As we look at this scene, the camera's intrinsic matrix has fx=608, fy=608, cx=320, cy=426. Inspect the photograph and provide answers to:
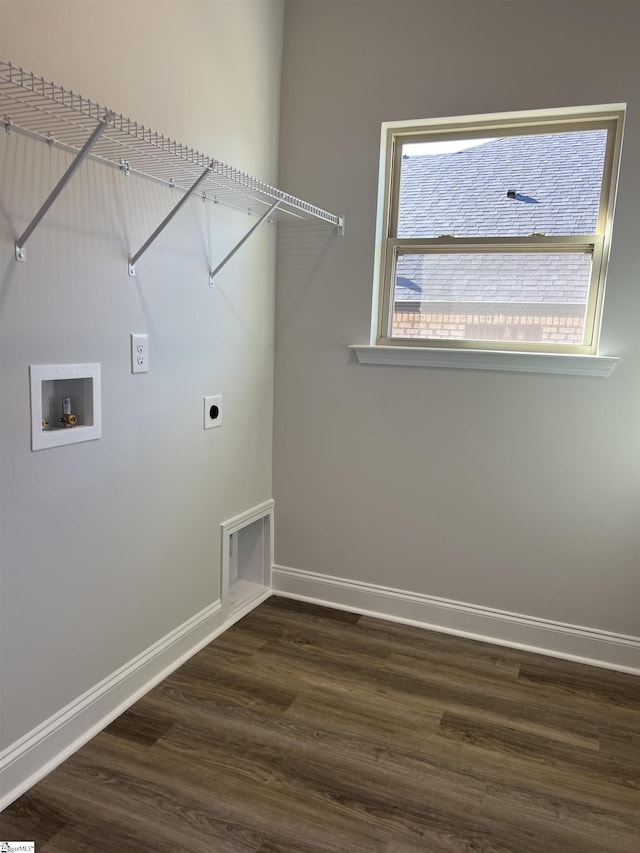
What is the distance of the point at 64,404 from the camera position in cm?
174

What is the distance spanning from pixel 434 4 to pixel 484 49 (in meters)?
0.27

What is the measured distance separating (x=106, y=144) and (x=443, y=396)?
61.6 inches

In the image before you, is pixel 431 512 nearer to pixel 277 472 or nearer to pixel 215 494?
pixel 277 472

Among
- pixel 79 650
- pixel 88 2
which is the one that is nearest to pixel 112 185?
pixel 88 2

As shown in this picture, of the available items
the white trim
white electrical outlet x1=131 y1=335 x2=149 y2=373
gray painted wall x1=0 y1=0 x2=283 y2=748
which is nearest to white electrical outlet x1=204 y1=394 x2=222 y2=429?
gray painted wall x1=0 y1=0 x2=283 y2=748

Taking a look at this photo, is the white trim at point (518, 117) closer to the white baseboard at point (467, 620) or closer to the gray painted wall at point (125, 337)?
the gray painted wall at point (125, 337)

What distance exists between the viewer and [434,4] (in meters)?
2.36

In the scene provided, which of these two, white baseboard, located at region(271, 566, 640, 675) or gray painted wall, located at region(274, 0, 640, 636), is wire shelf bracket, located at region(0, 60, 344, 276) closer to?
gray painted wall, located at region(274, 0, 640, 636)

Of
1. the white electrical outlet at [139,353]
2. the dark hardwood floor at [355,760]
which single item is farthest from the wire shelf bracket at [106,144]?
the dark hardwood floor at [355,760]

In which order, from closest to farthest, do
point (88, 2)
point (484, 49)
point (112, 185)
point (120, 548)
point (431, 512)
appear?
point (88, 2)
point (112, 185)
point (120, 548)
point (484, 49)
point (431, 512)

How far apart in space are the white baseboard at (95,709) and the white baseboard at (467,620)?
0.55 meters

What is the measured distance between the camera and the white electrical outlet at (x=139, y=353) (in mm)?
1934

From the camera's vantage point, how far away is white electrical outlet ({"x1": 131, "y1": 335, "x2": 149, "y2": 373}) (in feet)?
6.34

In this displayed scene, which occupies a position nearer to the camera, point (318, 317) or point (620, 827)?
point (620, 827)
